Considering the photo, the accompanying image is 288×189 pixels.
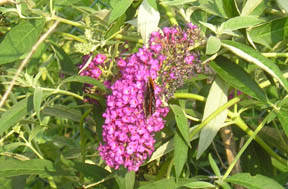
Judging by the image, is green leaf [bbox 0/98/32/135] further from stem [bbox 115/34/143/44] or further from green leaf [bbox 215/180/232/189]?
green leaf [bbox 215/180/232/189]

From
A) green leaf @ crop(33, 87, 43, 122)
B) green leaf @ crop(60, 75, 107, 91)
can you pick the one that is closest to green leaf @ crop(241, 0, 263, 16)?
green leaf @ crop(60, 75, 107, 91)

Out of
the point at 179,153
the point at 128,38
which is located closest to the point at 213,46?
the point at 179,153

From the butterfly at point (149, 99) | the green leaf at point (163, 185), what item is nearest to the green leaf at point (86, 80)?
the butterfly at point (149, 99)

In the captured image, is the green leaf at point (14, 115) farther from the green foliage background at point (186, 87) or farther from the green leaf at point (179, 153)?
the green leaf at point (179, 153)

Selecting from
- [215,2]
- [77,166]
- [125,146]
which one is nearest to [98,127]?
[77,166]

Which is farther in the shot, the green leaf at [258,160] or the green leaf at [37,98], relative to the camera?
the green leaf at [258,160]

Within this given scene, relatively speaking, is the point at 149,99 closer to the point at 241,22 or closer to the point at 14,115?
the point at 241,22
